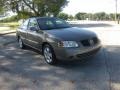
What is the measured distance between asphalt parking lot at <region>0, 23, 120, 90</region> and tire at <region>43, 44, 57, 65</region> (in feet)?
0.48

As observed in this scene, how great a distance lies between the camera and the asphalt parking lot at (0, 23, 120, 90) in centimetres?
559

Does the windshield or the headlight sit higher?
the windshield

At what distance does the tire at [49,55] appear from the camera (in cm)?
734

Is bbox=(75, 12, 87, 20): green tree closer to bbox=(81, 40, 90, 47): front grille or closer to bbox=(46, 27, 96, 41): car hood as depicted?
bbox=(46, 27, 96, 41): car hood

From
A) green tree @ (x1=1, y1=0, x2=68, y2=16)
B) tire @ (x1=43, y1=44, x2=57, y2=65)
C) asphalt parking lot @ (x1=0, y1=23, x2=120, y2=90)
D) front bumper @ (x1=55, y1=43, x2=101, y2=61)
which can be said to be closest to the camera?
asphalt parking lot @ (x1=0, y1=23, x2=120, y2=90)

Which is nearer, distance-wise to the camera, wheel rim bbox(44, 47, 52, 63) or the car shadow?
the car shadow

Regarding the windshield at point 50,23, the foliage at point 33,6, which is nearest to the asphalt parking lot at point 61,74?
the windshield at point 50,23

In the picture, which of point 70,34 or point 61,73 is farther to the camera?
point 70,34

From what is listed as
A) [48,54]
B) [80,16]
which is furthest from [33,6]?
[80,16]

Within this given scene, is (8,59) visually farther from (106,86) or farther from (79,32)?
(106,86)

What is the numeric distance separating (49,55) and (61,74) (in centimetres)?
121

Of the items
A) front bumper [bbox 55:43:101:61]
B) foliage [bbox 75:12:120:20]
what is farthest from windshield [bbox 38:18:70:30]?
foliage [bbox 75:12:120:20]

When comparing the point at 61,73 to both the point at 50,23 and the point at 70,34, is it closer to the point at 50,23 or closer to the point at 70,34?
the point at 70,34

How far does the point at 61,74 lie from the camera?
650 centimetres
